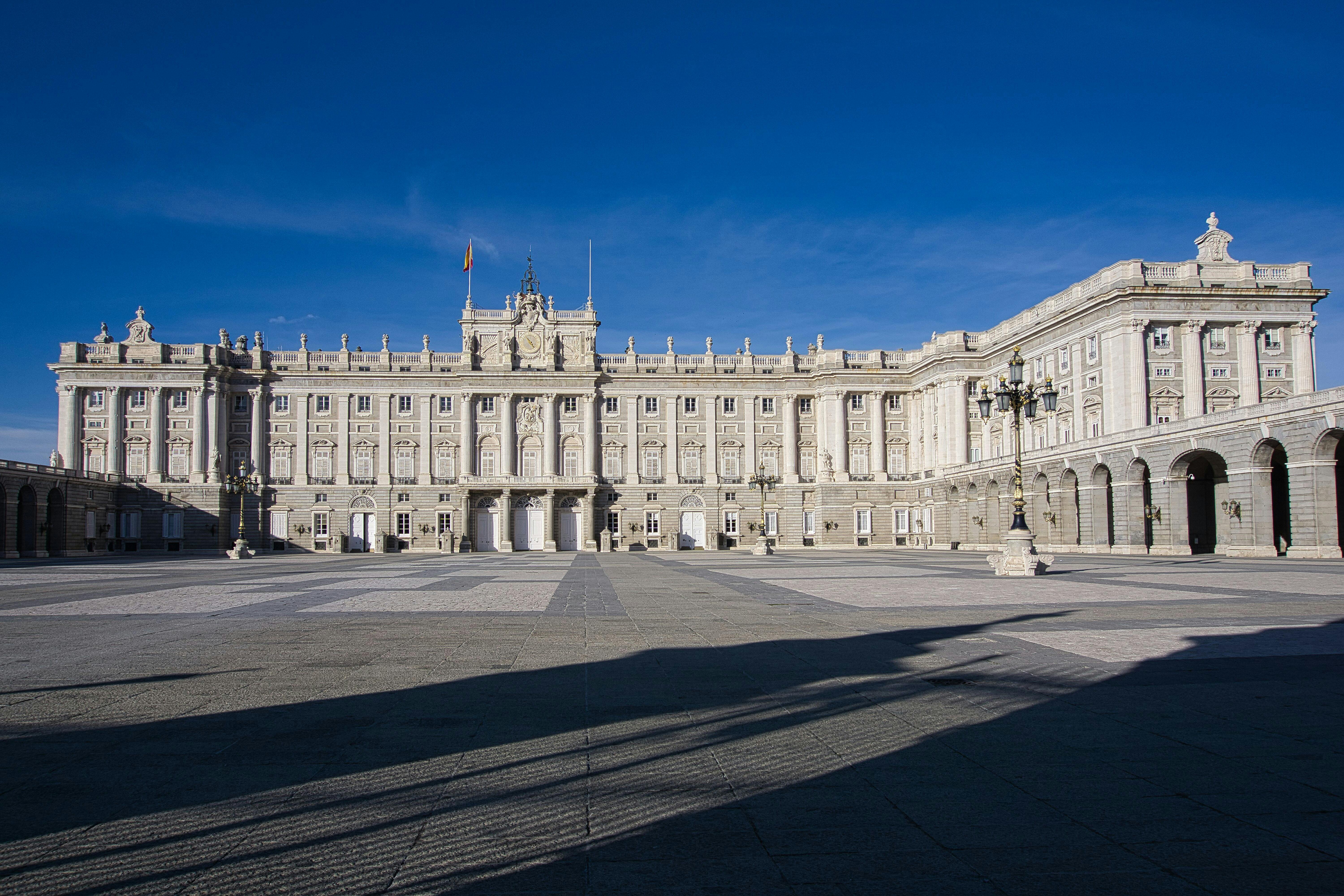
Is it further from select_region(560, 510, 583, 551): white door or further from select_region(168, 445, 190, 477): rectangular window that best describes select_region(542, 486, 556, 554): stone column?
select_region(168, 445, 190, 477): rectangular window

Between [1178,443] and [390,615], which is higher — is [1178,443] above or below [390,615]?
above

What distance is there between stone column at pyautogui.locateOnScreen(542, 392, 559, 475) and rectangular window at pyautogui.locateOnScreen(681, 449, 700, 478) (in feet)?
27.9

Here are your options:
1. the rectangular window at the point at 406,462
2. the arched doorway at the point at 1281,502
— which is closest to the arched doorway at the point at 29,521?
the rectangular window at the point at 406,462

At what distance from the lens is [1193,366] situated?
174ft

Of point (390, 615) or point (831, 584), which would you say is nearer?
point (390, 615)

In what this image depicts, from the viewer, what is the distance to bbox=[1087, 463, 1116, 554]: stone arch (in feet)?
164

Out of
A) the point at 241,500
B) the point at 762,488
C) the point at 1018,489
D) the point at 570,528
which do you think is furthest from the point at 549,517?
the point at 1018,489

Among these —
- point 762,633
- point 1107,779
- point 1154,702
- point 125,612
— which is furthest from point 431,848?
point 125,612

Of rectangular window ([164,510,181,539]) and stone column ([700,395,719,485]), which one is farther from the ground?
stone column ([700,395,719,485])

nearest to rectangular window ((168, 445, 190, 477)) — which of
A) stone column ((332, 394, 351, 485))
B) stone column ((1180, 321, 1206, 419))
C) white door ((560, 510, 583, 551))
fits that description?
stone column ((332, 394, 351, 485))

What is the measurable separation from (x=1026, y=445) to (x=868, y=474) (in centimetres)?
1527

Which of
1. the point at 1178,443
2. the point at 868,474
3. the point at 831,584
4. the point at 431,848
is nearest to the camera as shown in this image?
the point at 431,848

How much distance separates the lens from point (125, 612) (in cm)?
1633

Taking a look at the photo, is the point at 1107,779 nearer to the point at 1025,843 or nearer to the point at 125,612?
the point at 1025,843
